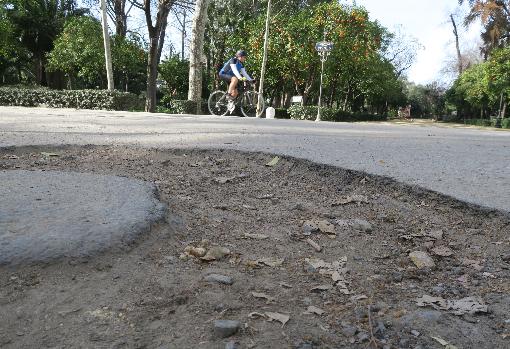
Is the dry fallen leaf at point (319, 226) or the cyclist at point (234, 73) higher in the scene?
the cyclist at point (234, 73)

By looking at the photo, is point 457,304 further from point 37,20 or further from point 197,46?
point 37,20

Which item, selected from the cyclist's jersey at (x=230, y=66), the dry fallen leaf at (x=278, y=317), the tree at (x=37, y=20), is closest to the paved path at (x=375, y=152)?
the dry fallen leaf at (x=278, y=317)

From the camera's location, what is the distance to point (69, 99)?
1627cm

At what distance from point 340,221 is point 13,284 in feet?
5.16

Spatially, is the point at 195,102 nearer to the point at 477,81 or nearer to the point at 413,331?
the point at 413,331

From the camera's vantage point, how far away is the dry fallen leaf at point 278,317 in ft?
4.51

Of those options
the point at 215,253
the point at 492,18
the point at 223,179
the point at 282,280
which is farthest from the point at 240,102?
the point at 492,18

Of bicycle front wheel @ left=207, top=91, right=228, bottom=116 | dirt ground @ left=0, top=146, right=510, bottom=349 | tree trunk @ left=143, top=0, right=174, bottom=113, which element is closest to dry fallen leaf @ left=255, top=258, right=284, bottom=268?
dirt ground @ left=0, top=146, right=510, bottom=349

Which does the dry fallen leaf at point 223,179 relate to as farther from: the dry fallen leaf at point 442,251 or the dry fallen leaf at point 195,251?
the dry fallen leaf at point 442,251

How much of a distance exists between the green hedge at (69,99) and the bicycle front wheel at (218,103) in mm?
4926

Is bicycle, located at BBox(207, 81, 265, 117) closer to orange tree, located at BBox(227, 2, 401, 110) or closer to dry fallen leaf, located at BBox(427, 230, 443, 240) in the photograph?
dry fallen leaf, located at BBox(427, 230, 443, 240)

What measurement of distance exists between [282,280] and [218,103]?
9972mm

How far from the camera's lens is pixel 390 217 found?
2.50 metres

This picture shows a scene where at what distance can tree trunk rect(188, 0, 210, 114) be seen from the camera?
15.5 metres
